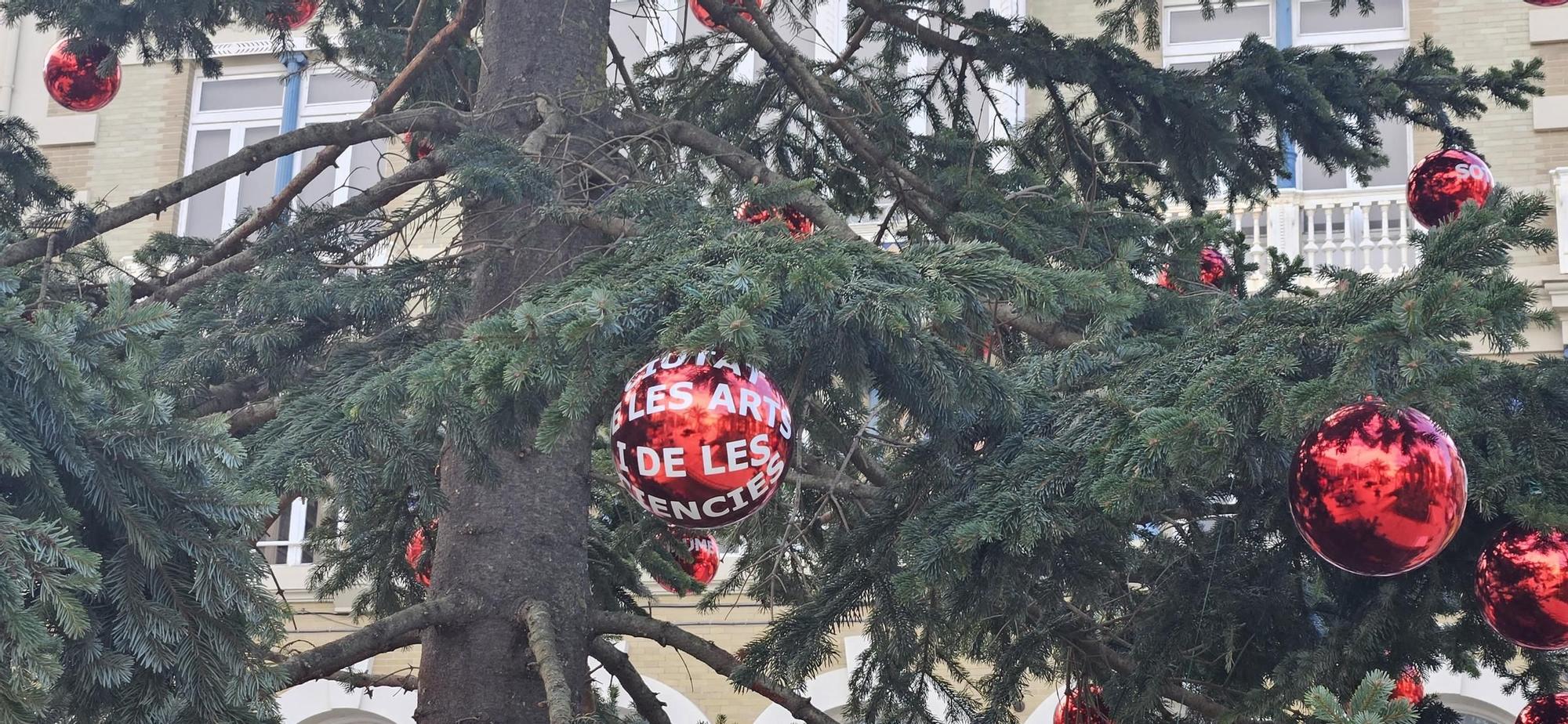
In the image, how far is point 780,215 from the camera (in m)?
5.46

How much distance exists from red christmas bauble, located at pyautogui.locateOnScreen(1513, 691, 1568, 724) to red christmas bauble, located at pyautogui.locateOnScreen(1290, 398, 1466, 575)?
2019 millimetres

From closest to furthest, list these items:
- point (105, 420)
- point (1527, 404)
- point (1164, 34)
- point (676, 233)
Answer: point (105, 420) < point (676, 233) < point (1527, 404) < point (1164, 34)

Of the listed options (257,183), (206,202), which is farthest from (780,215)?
(206,202)

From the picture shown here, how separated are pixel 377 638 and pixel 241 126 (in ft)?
39.4

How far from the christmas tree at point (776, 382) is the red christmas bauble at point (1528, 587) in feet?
0.26

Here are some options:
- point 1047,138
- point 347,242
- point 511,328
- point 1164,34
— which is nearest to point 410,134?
point 347,242

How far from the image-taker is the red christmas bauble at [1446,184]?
20.1 ft

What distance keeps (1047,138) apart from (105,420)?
4729 mm

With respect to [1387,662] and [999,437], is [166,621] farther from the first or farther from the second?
[1387,662]

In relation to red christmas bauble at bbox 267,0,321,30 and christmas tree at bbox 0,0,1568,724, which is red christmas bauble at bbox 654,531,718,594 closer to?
Answer: christmas tree at bbox 0,0,1568,724

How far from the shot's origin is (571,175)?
5.04 m

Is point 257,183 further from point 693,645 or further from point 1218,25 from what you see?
point 693,645

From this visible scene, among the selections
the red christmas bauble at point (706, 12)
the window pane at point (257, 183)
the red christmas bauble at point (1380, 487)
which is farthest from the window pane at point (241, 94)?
the red christmas bauble at point (1380, 487)

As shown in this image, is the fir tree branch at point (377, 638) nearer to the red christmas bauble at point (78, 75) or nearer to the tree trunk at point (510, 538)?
the tree trunk at point (510, 538)
